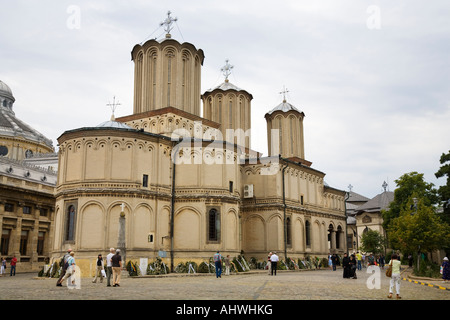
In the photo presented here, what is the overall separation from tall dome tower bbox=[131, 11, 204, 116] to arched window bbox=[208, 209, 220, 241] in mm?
10010

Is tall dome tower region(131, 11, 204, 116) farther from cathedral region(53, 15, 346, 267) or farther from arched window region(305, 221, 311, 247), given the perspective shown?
arched window region(305, 221, 311, 247)

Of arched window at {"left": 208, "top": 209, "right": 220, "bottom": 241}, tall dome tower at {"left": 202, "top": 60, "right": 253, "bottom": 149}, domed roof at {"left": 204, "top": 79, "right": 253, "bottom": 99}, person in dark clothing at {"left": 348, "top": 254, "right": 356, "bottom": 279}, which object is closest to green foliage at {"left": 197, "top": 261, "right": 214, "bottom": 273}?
arched window at {"left": 208, "top": 209, "right": 220, "bottom": 241}

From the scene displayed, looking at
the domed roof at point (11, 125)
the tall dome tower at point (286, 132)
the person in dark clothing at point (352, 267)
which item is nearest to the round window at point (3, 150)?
the domed roof at point (11, 125)

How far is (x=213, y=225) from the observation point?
36.0 metres

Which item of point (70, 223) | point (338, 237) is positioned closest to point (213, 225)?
point (70, 223)

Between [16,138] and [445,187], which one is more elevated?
[16,138]

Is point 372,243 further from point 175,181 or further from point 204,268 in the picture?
point 175,181

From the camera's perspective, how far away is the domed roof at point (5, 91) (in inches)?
2891

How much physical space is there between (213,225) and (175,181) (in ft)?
15.3

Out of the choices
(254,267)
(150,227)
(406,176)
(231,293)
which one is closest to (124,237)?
(150,227)

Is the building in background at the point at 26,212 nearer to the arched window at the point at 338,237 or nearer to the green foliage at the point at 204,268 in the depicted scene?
the green foliage at the point at 204,268
